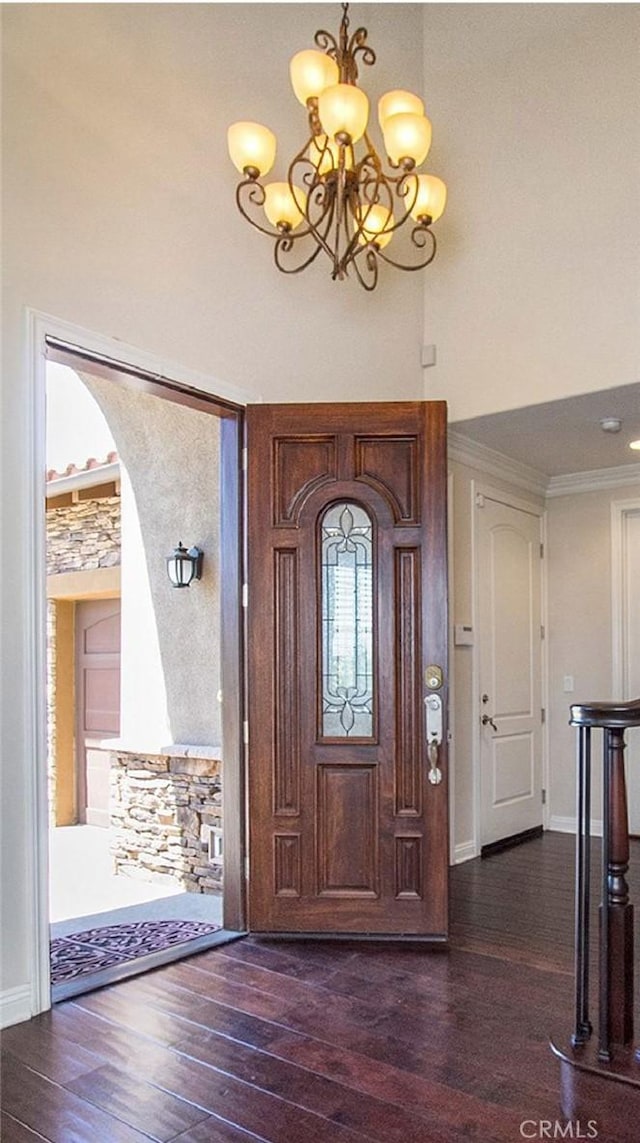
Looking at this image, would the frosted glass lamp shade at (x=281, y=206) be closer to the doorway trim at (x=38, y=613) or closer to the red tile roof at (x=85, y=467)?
the doorway trim at (x=38, y=613)

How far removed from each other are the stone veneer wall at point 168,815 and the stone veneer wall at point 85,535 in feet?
Answer: 6.82

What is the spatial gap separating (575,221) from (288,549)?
2.25 metres

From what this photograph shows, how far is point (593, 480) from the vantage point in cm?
565

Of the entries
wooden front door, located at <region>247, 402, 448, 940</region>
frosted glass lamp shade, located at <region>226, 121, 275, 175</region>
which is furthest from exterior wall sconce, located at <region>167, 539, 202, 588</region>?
frosted glass lamp shade, located at <region>226, 121, 275, 175</region>

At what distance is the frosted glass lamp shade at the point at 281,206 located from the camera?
3395mm

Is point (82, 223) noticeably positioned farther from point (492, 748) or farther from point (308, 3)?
point (492, 748)

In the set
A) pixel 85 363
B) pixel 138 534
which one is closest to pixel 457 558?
pixel 138 534

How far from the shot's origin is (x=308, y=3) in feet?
12.9

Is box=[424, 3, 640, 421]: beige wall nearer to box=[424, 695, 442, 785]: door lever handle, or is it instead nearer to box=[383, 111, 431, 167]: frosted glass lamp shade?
box=[383, 111, 431, 167]: frosted glass lamp shade

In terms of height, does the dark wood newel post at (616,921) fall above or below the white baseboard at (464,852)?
above

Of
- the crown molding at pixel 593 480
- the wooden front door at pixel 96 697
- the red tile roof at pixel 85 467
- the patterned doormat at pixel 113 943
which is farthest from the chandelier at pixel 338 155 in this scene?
the wooden front door at pixel 96 697

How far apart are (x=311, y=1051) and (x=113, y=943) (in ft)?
4.99

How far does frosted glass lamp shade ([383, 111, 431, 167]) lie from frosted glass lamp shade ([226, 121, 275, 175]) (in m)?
0.49

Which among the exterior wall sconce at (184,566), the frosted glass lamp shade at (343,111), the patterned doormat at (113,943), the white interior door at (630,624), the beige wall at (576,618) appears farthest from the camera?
the beige wall at (576,618)
